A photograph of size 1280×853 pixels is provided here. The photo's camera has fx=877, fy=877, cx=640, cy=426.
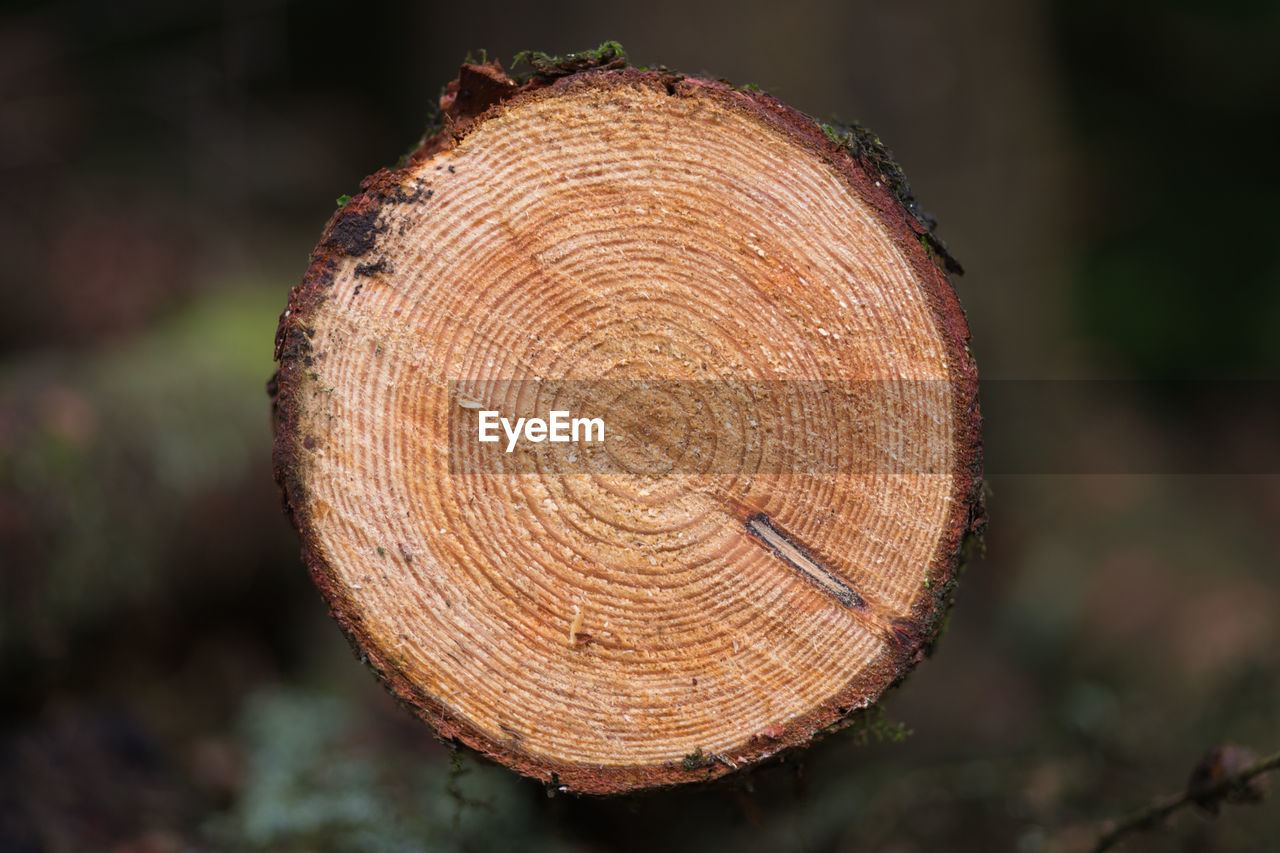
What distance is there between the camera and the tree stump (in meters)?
1.50

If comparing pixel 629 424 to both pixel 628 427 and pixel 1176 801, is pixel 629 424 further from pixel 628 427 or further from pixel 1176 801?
pixel 1176 801

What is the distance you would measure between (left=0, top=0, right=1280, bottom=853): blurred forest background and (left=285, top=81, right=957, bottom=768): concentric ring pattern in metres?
0.30

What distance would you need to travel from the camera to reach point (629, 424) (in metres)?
1.54

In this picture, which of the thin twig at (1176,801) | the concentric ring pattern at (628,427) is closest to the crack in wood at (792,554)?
the concentric ring pattern at (628,427)

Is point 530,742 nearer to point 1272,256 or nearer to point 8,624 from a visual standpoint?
point 8,624

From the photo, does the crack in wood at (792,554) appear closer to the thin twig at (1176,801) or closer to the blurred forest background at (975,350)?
the blurred forest background at (975,350)

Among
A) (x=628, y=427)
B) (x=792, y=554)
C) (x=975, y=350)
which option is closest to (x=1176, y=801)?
(x=792, y=554)

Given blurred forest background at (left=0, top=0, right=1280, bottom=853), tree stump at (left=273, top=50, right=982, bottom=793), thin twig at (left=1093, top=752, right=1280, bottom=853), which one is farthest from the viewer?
blurred forest background at (left=0, top=0, right=1280, bottom=853)

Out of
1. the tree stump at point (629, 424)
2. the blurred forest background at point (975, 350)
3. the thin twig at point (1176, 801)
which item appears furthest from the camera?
the blurred forest background at point (975, 350)

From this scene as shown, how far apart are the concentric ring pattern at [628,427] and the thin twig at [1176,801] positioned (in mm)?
1041

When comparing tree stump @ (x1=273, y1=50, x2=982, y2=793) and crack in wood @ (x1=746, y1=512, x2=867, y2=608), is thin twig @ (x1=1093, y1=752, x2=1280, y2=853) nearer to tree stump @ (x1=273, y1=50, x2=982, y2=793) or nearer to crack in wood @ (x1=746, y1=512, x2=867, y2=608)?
tree stump @ (x1=273, y1=50, x2=982, y2=793)

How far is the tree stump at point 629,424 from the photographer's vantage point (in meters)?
1.50

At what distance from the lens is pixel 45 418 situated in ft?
9.20

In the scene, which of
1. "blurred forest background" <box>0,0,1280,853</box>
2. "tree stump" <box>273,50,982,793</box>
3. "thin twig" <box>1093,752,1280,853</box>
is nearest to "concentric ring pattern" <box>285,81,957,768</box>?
"tree stump" <box>273,50,982,793</box>
